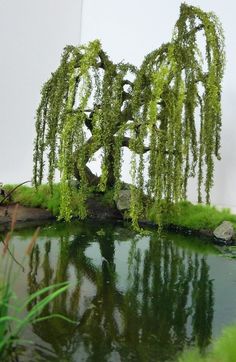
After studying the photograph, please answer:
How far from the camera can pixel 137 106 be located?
11.5 ft

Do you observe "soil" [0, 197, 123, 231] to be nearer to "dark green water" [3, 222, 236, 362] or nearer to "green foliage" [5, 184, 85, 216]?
"green foliage" [5, 184, 85, 216]

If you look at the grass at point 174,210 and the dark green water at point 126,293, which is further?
the grass at point 174,210

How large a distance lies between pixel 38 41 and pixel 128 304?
17.1 ft

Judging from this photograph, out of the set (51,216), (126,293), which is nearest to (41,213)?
(51,216)

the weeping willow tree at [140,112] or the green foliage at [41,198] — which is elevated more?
the weeping willow tree at [140,112]

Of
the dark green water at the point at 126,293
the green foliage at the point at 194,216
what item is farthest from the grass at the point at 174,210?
the dark green water at the point at 126,293

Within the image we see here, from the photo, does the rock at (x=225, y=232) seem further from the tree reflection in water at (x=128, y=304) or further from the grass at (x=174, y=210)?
the tree reflection in water at (x=128, y=304)

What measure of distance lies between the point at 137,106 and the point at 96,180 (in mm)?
1422

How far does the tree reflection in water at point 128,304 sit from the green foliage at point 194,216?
656mm

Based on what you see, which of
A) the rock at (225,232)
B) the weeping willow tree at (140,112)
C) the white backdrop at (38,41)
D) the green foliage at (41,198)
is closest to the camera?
the weeping willow tree at (140,112)

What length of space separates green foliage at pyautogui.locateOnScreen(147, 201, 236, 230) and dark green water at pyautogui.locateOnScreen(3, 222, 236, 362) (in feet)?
0.95

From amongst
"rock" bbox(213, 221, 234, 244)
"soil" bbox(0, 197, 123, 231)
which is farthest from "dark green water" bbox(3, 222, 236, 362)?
"soil" bbox(0, 197, 123, 231)

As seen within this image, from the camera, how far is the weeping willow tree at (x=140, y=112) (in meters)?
3.39

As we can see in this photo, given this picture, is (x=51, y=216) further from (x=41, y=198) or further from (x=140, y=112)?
(x=140, y=112)
